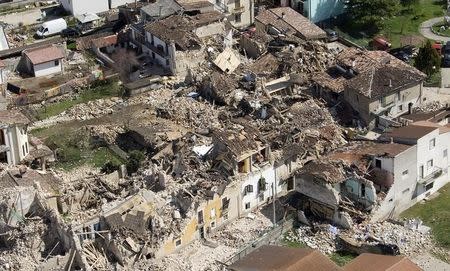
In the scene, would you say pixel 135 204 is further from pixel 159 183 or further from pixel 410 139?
pixel 410 139

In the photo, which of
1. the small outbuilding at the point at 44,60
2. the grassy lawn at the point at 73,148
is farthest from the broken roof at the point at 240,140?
the small outbuilding at the point at 44,60

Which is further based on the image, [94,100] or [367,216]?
[94,100]

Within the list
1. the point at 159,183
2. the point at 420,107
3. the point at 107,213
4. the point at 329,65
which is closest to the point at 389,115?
the point at 420,107

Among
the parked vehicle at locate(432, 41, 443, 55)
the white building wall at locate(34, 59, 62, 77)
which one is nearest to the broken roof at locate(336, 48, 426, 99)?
the parked vehicle at locate(432, 41, 443, 55)

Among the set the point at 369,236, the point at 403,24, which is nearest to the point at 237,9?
the point at 403,24

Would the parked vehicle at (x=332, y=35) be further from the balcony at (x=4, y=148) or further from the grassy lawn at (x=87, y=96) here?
the balcony at (x=4, y=148)
